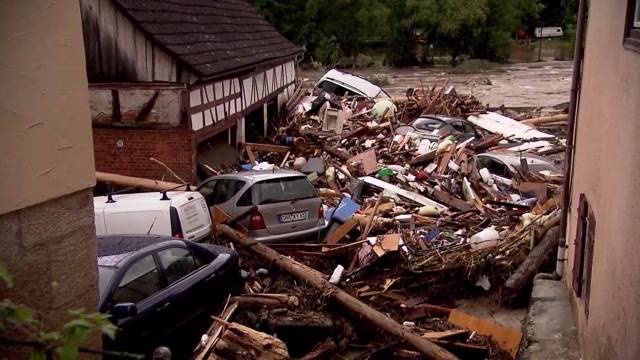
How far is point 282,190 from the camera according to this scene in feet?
41.3

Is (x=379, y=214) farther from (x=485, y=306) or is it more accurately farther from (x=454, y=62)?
(x=454, y=62)

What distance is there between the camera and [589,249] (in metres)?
7.88

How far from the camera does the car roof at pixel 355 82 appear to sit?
27281 mm

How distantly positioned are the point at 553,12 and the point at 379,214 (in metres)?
71.8

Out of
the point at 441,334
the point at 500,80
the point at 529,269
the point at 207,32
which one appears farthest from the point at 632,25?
the point at 500,80

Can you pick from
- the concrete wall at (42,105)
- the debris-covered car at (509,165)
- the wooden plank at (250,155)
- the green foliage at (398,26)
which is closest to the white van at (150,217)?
the concrete wall at (42,105)

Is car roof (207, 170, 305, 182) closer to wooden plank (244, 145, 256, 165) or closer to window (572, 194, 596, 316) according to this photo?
window (572, 194, 596, 316)

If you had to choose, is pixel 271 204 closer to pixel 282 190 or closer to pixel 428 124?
pixel 282 190

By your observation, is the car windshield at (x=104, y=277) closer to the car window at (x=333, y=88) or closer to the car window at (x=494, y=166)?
the car window at (x=494, y=166)

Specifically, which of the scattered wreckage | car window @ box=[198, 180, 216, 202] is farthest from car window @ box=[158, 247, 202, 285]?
car window @ box=[198, 180, 216, 202]

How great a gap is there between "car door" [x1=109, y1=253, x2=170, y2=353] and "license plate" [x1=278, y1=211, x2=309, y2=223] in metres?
4.79

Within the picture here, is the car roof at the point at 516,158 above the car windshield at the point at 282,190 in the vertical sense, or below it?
below

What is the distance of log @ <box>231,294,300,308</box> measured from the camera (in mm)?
8789

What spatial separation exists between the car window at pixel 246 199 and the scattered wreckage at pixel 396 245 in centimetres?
21
